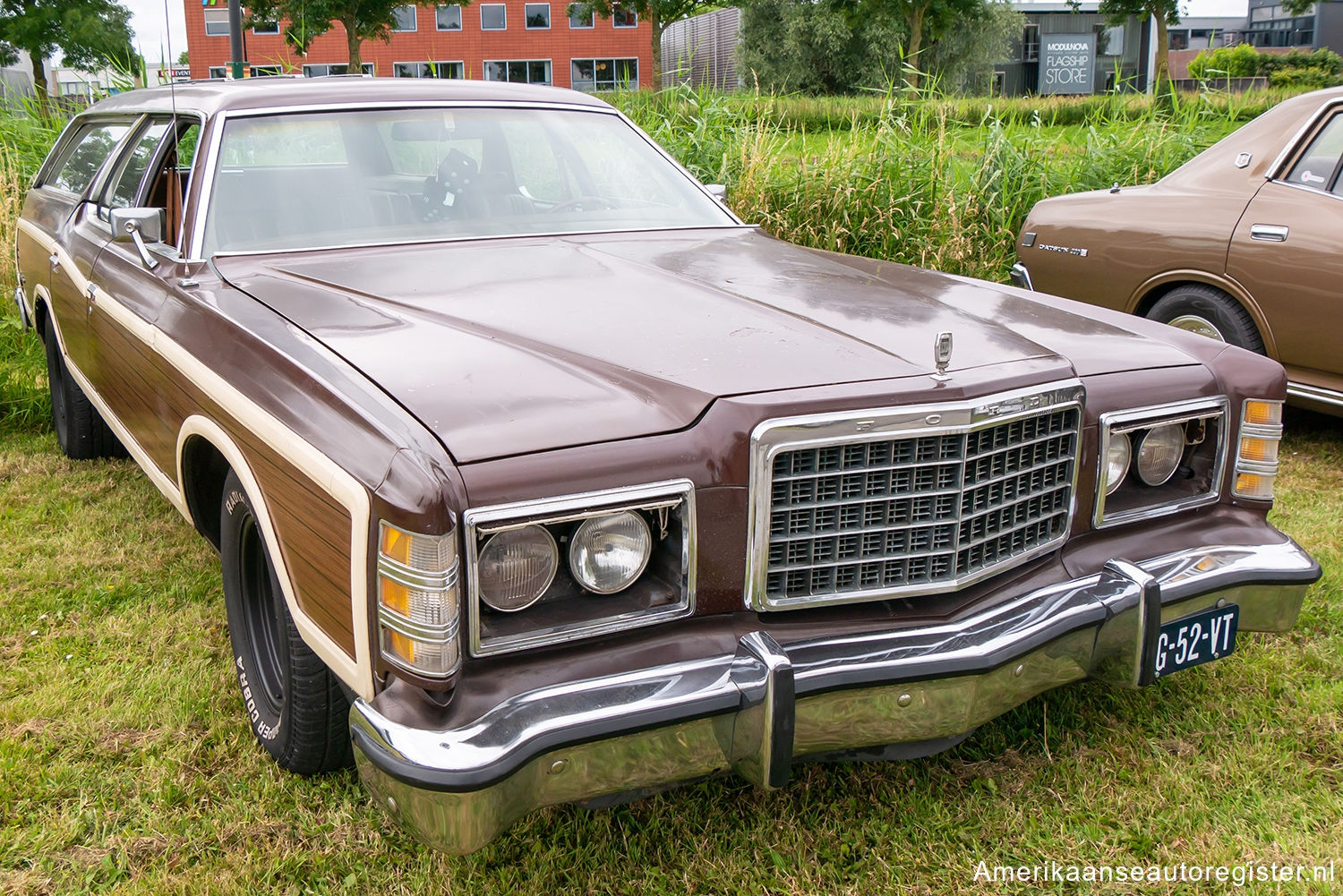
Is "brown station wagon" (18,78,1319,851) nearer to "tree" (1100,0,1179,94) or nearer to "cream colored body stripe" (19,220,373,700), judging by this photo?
"cream colored body stripe" (19,220,373,700)

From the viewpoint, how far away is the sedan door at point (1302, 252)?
4.45 metres

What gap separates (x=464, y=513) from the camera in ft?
5.82

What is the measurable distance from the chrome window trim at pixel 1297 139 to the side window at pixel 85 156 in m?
4.86

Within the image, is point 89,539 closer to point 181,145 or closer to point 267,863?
point 181,145

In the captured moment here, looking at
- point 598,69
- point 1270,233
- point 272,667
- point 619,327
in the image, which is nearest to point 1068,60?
point 598,69

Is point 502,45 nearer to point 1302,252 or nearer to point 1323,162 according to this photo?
point 1323,162

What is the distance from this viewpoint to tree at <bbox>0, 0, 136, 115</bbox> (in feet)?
113

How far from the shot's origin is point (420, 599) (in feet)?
5.84

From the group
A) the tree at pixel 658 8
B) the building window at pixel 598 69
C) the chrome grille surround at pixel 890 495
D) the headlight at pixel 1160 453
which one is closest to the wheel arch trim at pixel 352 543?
the chrome grille surround at pixel 890 495

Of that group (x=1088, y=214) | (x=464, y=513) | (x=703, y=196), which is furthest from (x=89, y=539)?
(x=1088, y=214)

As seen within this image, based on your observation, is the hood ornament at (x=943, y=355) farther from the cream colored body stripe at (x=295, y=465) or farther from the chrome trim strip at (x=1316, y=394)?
the chrome trim strip at (x=1316, y=394)

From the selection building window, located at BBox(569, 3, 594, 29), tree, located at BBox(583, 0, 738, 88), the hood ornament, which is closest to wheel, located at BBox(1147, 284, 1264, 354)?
the hood ornament

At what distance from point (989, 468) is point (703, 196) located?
1956 millimetres

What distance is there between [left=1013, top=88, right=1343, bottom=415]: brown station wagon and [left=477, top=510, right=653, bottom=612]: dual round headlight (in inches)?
137
